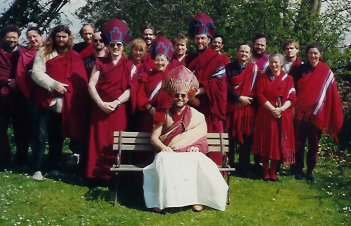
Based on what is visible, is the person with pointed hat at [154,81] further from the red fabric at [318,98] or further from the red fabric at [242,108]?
the red fabric at [318,98]

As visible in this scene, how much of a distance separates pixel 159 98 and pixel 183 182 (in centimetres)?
128

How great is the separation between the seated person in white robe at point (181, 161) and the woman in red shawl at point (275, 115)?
1534mm

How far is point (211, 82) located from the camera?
846 cm

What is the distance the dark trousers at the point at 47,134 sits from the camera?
8.54 m

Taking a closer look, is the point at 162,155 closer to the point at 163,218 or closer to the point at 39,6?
the point at 163,218

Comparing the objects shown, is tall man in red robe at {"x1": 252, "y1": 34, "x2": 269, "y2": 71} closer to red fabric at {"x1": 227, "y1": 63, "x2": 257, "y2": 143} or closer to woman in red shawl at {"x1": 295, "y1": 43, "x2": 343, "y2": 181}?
red fabric at {"x1": 227, "y1": 63, "x2": 257, "y2": 143}

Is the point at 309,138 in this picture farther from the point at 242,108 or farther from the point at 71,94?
the point at 71,94

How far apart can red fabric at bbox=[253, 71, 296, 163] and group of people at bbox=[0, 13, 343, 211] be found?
0.05 feet

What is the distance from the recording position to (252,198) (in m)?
8.62

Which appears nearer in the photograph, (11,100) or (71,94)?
→ (71,94)

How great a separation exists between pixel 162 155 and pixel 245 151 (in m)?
2.36

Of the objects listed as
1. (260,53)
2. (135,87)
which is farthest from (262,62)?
(135,87)

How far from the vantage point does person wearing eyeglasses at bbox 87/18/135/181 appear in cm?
817

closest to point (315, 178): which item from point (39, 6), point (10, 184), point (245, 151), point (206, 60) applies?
point (245, 151)
